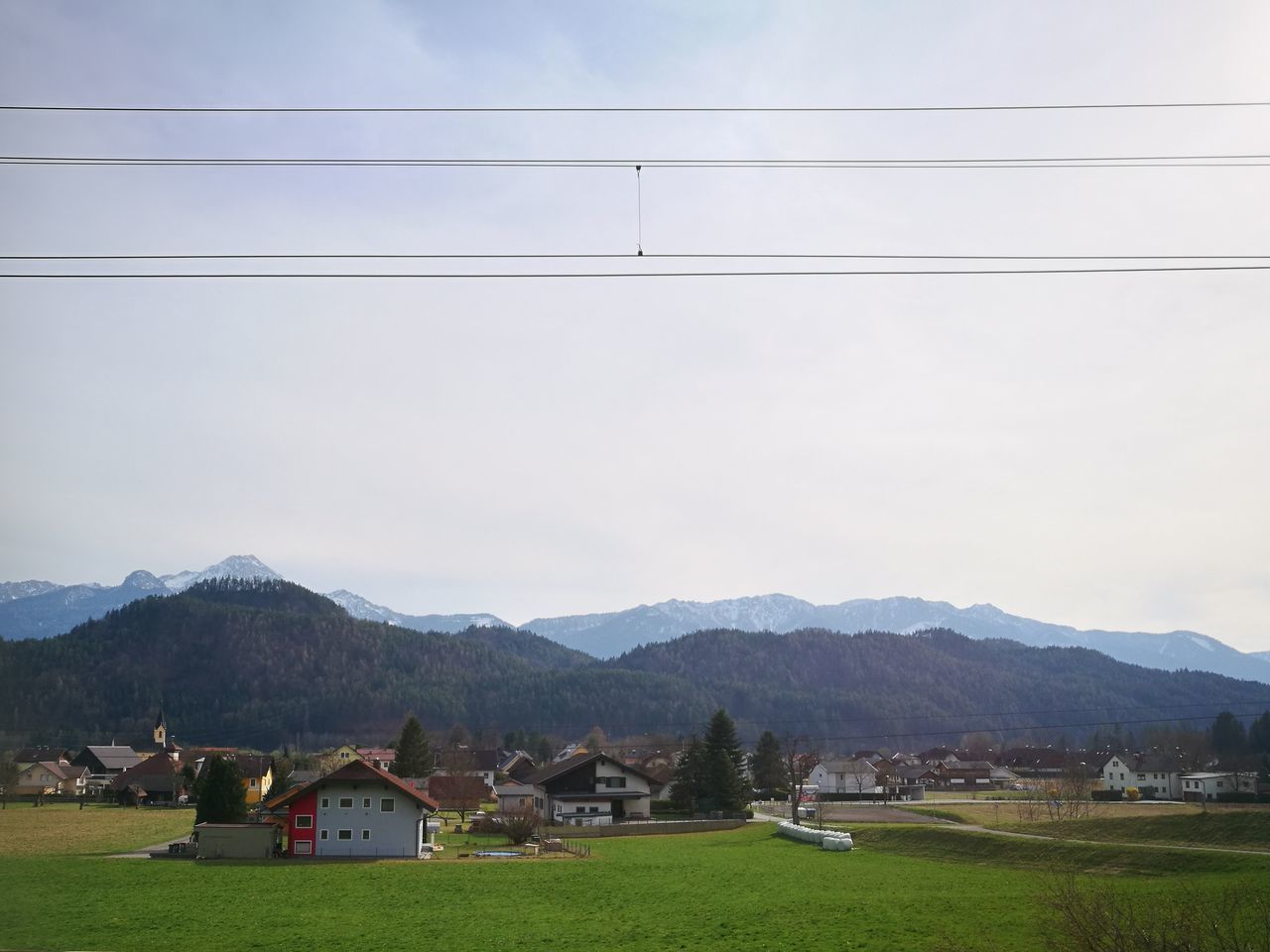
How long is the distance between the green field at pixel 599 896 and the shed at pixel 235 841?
275 cm

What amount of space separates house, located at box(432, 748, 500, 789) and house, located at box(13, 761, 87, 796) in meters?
38.0

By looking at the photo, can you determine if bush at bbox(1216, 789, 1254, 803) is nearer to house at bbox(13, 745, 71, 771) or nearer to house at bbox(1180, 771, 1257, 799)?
house at bbox(1180, 771, 1257, 799)

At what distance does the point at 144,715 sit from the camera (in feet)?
602

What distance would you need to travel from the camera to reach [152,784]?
94.4 metres

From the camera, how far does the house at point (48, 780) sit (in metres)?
101

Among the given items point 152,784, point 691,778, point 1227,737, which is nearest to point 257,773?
point 152,784

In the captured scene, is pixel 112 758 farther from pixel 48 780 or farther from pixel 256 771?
pixel 256 771

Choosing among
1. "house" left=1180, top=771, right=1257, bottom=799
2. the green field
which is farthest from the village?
the green field

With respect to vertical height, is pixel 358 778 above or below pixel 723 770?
above

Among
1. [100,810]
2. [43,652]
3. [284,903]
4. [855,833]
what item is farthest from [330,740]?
[284,903]

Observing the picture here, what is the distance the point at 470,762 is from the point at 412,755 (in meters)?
28.9

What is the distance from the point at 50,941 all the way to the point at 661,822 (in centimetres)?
4576

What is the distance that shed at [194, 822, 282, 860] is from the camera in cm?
4759

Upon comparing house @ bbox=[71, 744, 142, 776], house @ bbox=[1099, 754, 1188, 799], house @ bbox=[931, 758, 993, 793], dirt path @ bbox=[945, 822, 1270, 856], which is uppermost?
house @ bbox=[71, 744, 142, 776]
